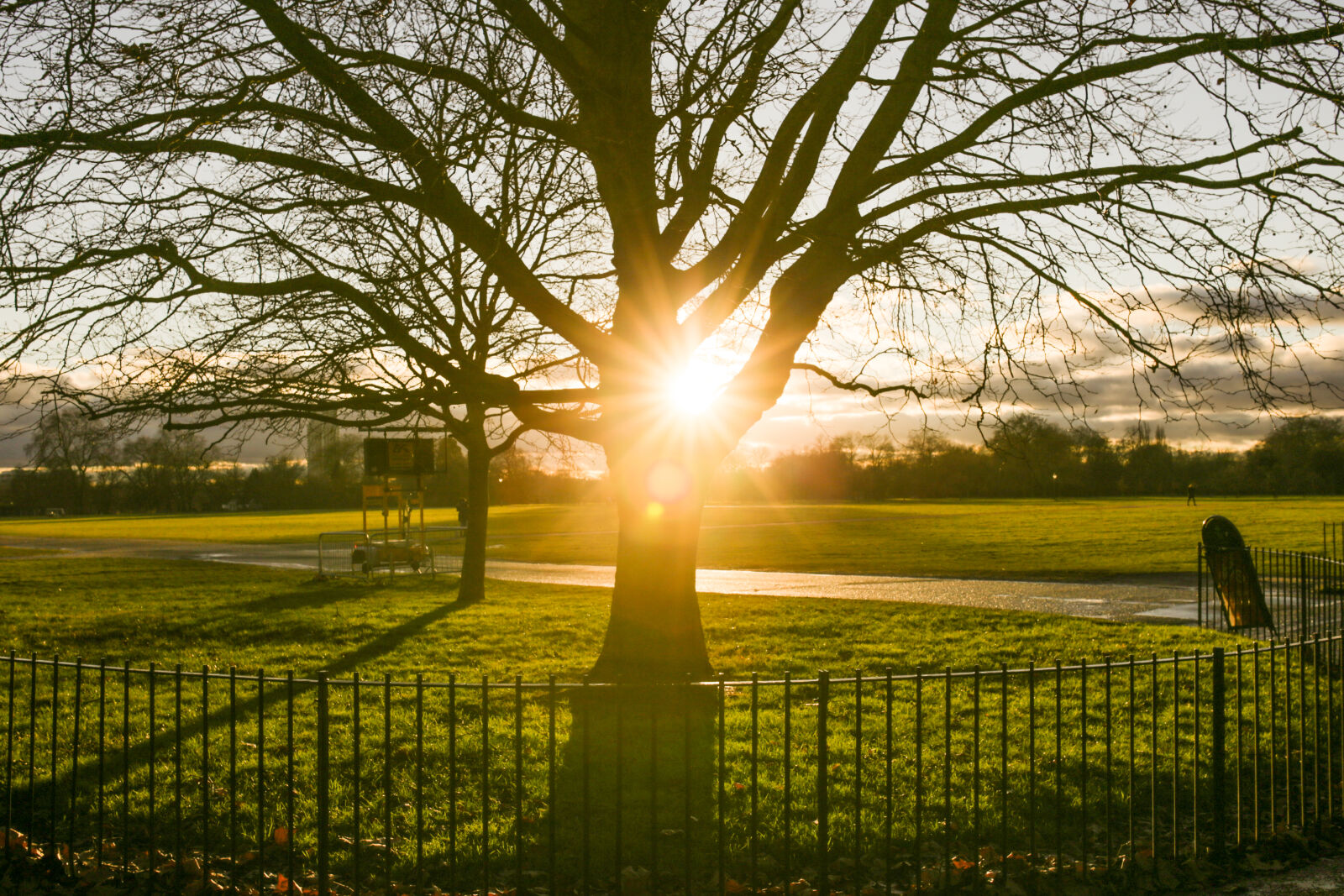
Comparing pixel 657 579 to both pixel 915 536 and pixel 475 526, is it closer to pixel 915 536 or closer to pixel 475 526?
pixel 475 526

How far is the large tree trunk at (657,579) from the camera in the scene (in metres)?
8.94

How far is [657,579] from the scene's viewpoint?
898cm

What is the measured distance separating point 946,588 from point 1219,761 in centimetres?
1568

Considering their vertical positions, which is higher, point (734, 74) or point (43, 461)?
point (734, 74)

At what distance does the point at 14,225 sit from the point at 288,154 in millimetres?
1996

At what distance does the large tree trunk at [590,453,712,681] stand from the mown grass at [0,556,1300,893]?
38cm

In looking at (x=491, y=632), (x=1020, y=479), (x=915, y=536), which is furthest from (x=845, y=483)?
(x=491, y=632)

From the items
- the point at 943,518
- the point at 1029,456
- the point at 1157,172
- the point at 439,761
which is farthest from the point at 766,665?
the point at 943,518

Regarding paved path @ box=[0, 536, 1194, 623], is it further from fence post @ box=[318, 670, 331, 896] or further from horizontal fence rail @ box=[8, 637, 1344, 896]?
fence post @ box=[318, 670, 331, 896]

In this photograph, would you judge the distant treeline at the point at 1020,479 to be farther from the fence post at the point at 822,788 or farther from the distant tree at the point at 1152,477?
the fence post at the point at 822,788

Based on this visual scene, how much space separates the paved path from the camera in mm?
17188

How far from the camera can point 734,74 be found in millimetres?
7629

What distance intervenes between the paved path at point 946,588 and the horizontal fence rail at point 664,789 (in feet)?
26.1

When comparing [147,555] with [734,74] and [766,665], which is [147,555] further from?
[734,74]
